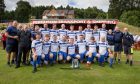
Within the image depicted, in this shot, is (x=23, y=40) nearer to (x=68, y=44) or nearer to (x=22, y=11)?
(x=68, y=44)

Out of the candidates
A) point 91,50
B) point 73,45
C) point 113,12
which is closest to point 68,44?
point 73,45

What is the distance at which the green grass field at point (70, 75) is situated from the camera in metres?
13.1

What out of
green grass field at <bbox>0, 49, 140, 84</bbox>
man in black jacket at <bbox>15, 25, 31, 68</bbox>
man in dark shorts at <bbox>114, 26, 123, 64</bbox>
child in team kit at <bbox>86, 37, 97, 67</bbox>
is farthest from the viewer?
man in dark shorts at <bbox>114, 26, 123, 64</bbox>

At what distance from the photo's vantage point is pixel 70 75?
14.2 m

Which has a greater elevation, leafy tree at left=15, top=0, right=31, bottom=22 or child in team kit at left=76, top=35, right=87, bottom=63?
leafy tree at left=15, top=0, right=31, bottom=22

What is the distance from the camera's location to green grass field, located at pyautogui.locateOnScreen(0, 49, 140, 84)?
1310 cm

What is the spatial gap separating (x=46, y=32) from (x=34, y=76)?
406 cm

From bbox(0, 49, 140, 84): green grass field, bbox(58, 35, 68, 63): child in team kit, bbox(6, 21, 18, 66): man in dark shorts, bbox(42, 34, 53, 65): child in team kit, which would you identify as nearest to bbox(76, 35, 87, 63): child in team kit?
bbox(58, 35, 68, 63): child in team kit

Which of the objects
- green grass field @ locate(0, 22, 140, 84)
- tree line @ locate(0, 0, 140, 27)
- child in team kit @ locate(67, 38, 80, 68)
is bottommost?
green grass field @ locate(0, 22, 140, 84)

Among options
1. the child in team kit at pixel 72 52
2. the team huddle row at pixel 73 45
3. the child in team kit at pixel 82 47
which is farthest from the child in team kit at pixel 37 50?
the child in team kit at pixel 82 47

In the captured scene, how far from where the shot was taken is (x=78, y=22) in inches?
1626

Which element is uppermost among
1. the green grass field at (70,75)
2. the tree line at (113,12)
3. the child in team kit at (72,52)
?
the tree line at (113,12)

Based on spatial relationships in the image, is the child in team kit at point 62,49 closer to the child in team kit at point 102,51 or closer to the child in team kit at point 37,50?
the child in team kit at point 37,50

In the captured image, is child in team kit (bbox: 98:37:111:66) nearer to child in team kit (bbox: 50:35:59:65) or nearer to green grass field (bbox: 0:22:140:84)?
green grass field (bbox: 0:22:140:84)
